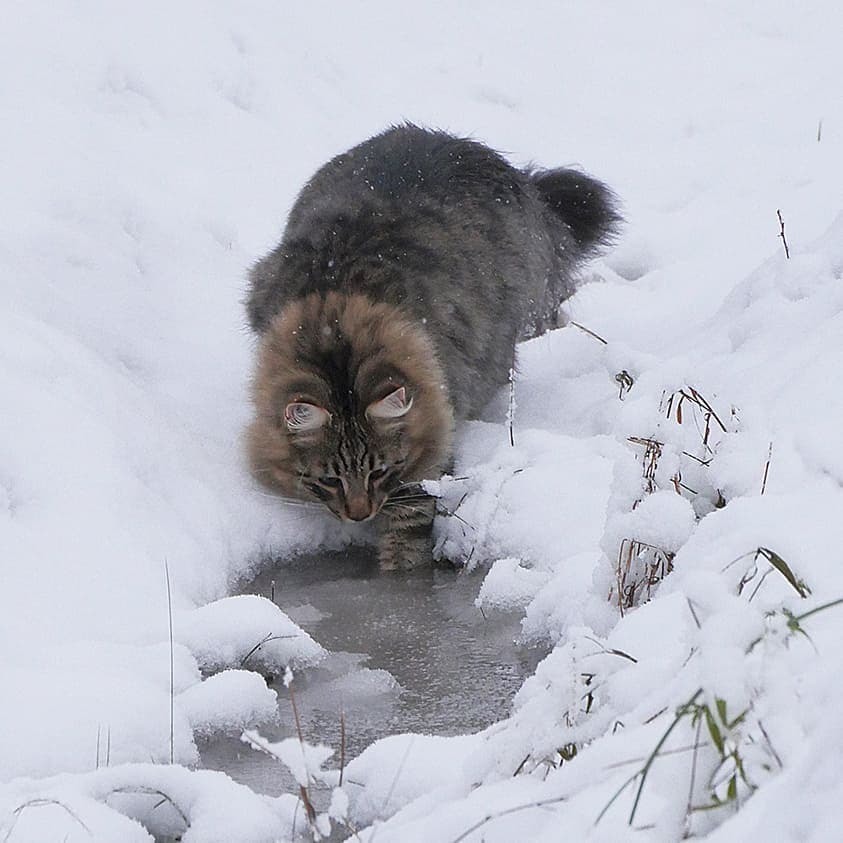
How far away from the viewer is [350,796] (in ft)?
7.75

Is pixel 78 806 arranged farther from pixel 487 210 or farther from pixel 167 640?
pixel 487 210

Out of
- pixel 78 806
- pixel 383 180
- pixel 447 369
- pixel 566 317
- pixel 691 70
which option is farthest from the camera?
pixel 691 70

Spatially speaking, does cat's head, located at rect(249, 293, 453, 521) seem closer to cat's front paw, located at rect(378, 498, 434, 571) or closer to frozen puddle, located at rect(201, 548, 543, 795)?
cat's front paw, located at rect(378, 498, 434, 571)

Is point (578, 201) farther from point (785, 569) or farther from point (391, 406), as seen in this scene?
point (785, 569)

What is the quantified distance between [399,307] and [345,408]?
503mm

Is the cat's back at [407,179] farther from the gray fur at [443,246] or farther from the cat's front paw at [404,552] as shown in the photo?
the cat's front paw at [404,552]

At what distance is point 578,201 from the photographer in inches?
214

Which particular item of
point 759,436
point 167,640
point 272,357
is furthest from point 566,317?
point 167,640

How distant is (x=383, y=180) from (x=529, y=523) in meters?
1.62

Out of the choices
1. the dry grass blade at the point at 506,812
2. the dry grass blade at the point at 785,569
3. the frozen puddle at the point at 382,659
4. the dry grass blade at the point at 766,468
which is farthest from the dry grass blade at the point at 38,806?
the dry grass blade at the point at 766,468

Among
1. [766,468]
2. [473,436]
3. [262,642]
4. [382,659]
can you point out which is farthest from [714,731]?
[473,436]

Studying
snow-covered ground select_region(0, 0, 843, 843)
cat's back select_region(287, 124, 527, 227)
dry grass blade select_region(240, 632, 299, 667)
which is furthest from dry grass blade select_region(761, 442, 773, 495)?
cat's back select_region(287, 124, 527, 227)

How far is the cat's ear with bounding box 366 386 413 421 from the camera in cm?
389

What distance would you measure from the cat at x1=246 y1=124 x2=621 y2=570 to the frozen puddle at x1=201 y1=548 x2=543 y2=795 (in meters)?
0.20
